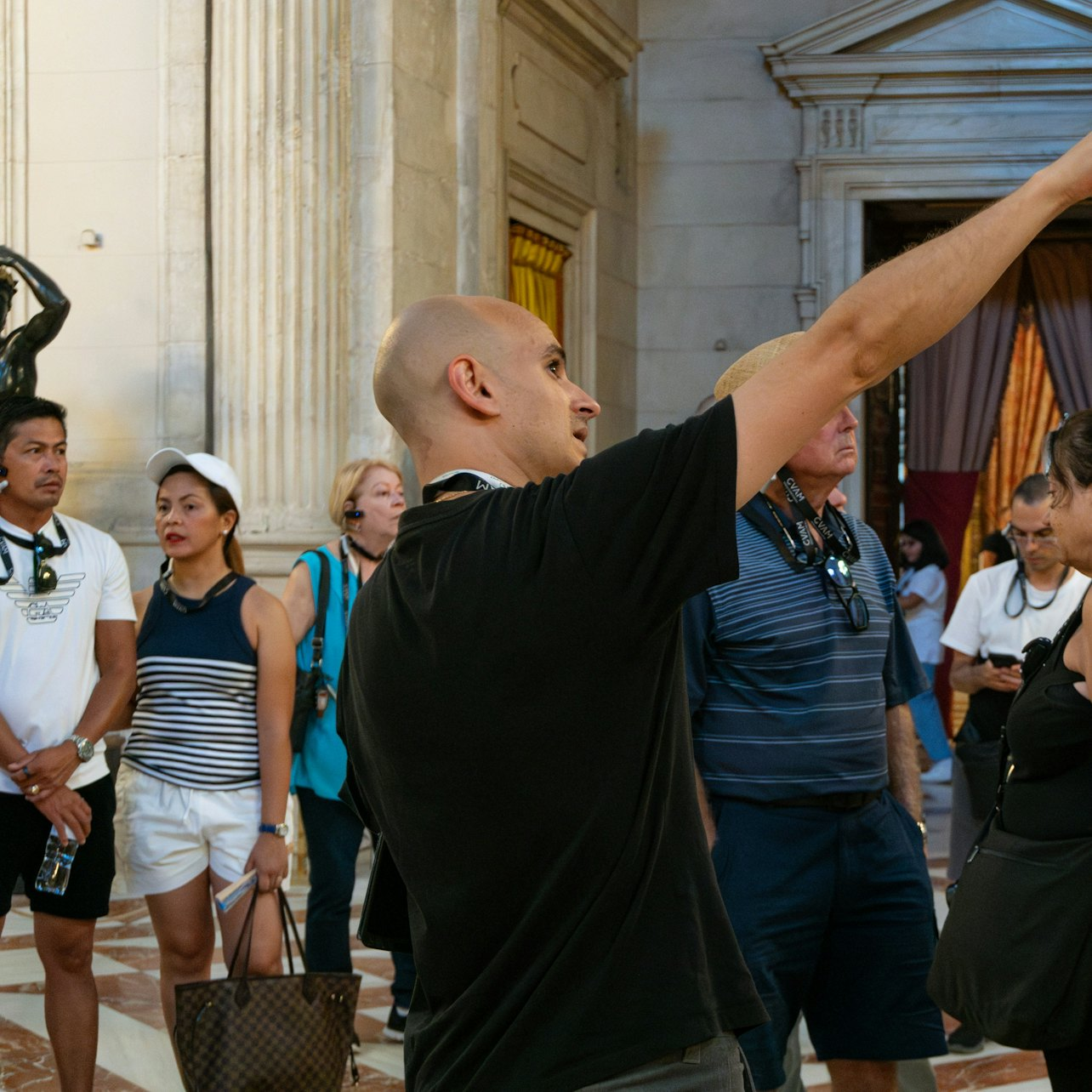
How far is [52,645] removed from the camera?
421 cm

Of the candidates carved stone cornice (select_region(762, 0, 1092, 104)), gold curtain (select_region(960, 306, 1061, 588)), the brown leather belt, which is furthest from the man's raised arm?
gold curtain (select_region(960, 306, 1061, 588))

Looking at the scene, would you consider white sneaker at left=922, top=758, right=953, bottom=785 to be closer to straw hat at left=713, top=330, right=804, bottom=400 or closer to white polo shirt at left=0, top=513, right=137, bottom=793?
white polo shirt at left=0, top=513, right=137, bottom=793

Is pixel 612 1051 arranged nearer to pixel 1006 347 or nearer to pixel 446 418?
pixel 446 418

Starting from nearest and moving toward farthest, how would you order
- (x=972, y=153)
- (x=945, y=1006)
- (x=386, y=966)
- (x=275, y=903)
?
(x=945, y=1006), (x=275, y=903), (x=386, y=966), (x=972, y=153)

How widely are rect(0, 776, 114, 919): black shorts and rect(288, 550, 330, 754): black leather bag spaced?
3.31 ft

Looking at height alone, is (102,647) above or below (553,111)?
below

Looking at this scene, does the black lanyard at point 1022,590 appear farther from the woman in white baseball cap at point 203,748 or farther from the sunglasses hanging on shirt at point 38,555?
the sunglasses hanging on shirt at point 38,555

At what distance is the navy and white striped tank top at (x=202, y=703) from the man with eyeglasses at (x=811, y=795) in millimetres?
1564

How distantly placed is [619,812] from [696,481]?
0.39 metres

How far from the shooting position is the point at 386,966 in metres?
6.08

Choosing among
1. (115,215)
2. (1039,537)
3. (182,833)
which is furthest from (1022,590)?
(115,215)

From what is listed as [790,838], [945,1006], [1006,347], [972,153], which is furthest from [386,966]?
[1006,347]

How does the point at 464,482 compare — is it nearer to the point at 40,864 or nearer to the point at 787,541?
the point at 787,541

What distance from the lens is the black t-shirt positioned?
1.57 m
